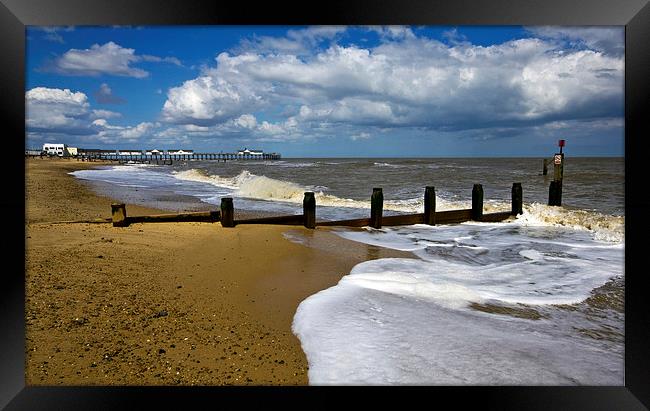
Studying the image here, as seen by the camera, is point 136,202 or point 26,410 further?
point 136,202

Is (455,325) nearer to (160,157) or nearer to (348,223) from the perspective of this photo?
(348,223)

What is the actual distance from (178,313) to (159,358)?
0.74m

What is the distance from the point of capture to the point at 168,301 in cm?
366

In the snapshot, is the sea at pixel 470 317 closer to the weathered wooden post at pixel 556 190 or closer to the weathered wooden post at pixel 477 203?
the weathered wooden post at pixel 477 203

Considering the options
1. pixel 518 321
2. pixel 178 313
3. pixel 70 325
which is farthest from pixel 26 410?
pixel 518 321

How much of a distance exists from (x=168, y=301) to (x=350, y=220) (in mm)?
4997

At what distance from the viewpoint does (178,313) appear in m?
3.41

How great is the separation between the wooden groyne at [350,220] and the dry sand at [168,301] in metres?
0.41

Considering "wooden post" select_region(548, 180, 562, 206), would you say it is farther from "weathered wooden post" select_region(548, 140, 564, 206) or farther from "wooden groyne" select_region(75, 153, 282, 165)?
"wooden groyne" select_region(75, 153, 282, 165)

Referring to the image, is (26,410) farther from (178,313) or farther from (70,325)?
(178,313)

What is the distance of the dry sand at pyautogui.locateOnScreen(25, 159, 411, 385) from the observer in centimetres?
260

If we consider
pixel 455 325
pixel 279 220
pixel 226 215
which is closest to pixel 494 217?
pixel 279 220

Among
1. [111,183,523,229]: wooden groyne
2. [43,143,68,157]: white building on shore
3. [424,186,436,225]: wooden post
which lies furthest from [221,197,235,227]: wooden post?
[43,143,68,157]: white building on shore

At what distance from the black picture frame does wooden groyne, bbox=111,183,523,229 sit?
4.53m
